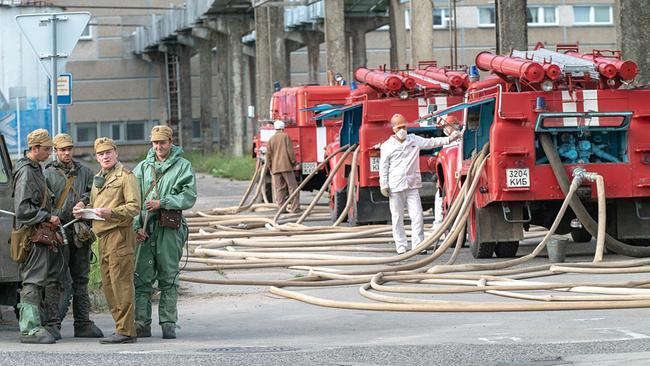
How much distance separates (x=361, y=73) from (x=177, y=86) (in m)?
51.1

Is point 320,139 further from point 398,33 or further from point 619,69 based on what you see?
point 398,33

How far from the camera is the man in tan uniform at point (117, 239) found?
12.1 m

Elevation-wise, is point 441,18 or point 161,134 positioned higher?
point 441,18

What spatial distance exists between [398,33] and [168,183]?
121 ft

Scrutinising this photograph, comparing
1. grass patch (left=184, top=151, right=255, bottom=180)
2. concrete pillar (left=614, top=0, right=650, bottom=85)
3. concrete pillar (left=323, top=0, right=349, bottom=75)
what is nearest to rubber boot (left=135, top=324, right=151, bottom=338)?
concrete pillar (left=614, top=0, right=650, bottom=85)

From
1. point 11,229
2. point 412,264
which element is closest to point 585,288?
point 412,264

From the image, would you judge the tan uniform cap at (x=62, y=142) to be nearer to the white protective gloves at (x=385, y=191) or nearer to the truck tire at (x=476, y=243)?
the truck tire at (x=476, y=243)

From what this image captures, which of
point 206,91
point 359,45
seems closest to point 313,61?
point 359,45

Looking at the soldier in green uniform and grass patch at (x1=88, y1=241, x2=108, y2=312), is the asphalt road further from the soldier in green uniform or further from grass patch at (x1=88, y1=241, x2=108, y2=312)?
grass patch at (x1=88, y1=241, x2=108, y2=312)

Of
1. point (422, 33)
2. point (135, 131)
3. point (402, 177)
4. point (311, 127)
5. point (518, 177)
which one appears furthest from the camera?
point (135, 131)

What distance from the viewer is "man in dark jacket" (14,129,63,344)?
12203 millimetres

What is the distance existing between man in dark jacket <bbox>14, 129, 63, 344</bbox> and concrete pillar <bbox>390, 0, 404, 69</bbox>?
120 ft

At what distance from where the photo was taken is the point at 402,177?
1953cm

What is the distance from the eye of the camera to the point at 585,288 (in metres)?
14.4
